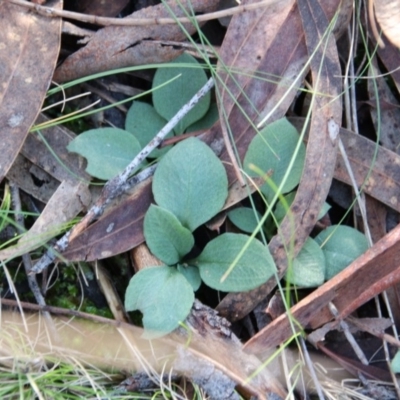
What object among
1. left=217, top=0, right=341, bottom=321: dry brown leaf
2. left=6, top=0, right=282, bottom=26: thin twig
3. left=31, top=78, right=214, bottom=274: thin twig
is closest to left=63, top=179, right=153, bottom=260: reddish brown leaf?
left=31, top=78, right=214, bottom=274: thin twig

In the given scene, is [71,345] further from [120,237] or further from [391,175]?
[391,175]

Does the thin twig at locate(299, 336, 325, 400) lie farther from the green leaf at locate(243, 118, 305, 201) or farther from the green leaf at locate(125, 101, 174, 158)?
the green leaf at locate(125, 101, 174, 158)

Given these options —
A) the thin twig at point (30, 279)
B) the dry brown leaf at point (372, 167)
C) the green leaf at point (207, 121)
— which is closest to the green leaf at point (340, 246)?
the dry brown leaf at point (372, 167)

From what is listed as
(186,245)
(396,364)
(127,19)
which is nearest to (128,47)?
(127,19)

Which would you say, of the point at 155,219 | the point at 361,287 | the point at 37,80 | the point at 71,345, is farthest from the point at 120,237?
the point at 361,287

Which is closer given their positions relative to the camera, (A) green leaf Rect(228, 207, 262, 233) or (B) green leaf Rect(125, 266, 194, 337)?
(B) green leaf Rect(125, 266, 194, 337)

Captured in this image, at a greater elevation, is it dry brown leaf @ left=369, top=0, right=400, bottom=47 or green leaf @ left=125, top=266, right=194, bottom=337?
dry brown leaf @ left=369, top=0, right=400, bottom=47

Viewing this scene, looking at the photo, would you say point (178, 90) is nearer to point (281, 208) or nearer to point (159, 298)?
point (281, 208)
